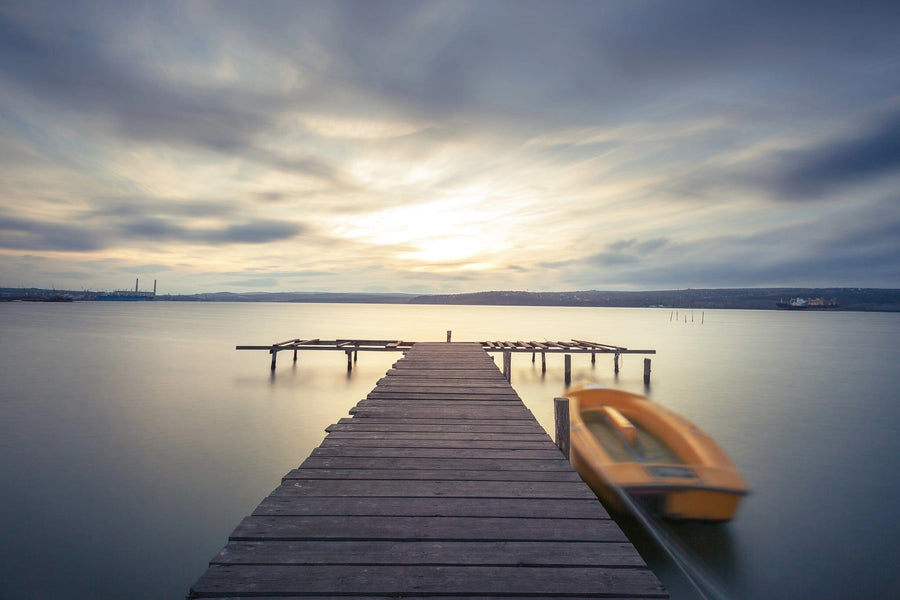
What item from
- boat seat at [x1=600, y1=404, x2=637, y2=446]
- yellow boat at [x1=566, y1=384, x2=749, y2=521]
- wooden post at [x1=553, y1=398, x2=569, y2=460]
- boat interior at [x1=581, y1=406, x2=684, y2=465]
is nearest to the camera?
yellow boat at [x1=566, y1=384, x2=749, y2=521]

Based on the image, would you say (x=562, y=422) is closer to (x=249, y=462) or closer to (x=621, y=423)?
(x=621, y=423)

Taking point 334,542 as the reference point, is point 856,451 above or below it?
below

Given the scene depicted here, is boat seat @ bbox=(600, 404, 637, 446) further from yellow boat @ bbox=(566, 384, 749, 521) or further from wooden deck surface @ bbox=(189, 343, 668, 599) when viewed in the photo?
wooden deck surface @ bbox=(189, 343, 668, 599)

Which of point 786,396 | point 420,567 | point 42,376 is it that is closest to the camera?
point 420,567

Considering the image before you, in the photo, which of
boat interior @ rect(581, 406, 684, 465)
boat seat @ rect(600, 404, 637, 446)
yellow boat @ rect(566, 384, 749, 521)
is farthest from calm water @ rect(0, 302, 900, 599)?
boat seat @ rect(600, 404, 637, 446)

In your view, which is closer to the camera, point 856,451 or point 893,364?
point 856,451

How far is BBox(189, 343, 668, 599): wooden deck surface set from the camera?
251 centimetres

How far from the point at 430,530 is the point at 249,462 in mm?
7878

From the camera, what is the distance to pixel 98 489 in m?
8.01

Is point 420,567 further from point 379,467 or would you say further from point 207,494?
point 207,494

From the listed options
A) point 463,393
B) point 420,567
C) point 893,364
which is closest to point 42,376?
point 463,393

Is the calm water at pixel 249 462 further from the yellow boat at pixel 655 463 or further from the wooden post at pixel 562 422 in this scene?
the wooden post at pixel 562 422

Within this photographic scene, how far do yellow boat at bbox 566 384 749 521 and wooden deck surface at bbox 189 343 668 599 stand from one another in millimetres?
1318

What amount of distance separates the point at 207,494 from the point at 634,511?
7.05 meters
